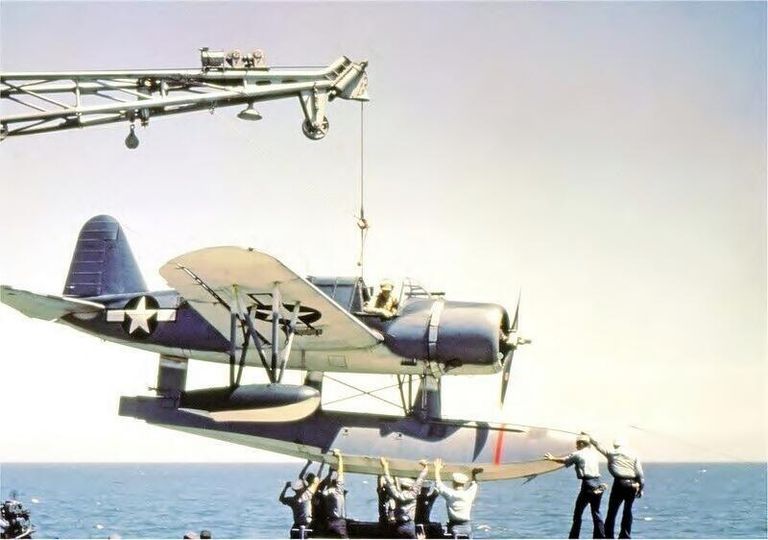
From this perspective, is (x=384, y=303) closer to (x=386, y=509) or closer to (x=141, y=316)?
(x=386, y=509)

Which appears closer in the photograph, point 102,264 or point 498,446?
point 498,446

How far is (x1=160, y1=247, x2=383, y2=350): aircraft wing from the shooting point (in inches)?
521

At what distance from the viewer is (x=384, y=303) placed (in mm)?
15625

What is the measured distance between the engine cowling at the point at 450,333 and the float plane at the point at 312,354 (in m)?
0.02

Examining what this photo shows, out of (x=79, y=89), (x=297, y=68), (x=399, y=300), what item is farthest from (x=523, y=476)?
(x=79, y=89)

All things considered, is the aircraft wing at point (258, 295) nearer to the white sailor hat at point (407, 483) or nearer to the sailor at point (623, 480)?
the white sailor hat at point (407, 483)

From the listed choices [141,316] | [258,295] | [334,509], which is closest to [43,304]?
[141,316]

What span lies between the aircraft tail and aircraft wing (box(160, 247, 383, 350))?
3.49 metres

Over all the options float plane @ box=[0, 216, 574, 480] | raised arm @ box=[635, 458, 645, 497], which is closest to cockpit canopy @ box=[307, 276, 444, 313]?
float plane @ box=[0, 216, 574, 480]

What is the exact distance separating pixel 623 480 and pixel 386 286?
229 inches

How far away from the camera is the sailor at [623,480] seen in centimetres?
1105

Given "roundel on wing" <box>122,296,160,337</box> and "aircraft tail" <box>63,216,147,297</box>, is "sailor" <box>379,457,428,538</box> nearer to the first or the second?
"roundel on wing" <box>122,296,160,337</box>

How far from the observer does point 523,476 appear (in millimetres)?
14984

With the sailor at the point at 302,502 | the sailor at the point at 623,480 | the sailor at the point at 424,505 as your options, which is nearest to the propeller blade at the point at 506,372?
the sailor at the point at 424,505
